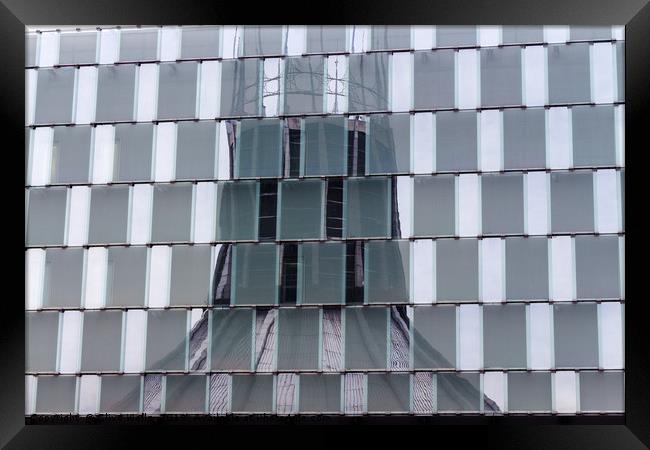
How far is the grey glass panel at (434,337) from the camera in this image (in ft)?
50.3

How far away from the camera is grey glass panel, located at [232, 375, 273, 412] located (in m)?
15.7

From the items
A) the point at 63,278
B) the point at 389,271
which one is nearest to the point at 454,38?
the point at 389,271

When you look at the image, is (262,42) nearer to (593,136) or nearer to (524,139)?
(524,139)

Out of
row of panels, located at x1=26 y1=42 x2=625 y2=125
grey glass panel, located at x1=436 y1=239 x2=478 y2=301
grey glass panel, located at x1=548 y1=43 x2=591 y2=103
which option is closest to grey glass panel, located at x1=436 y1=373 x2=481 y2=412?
grey glass panel, located at x1=436 y1=239 x2=478 y2=301

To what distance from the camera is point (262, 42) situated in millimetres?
16109

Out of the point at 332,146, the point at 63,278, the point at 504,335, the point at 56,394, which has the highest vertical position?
the point at 332,146

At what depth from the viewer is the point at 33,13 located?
6.05 m

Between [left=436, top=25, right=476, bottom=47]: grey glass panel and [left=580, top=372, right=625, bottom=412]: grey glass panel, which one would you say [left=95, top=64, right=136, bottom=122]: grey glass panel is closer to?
[left=436, top=25, right=476, bottom=47]: grey glass panel

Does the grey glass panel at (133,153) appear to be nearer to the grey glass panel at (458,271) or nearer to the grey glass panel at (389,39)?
the grey glass panel at (389,39)

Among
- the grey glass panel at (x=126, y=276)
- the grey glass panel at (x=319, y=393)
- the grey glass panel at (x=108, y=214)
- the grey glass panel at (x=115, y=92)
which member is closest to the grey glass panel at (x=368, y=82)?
the grey glass panel at (x=115, y=92)

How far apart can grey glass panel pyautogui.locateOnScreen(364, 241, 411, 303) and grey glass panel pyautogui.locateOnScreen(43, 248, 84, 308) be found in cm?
510

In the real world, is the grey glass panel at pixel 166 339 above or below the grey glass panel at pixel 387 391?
above

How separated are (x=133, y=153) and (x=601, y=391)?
29.3 feet

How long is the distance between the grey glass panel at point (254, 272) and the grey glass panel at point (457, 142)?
10.7ft
